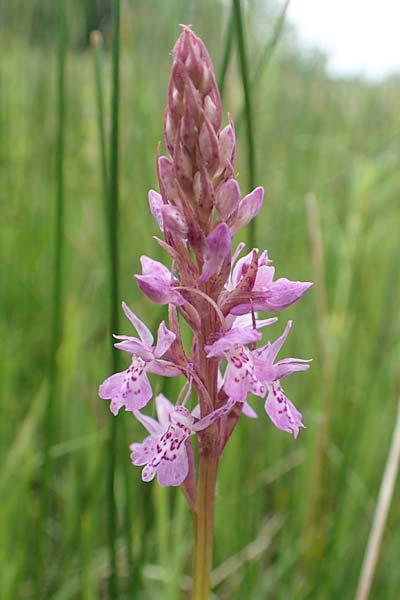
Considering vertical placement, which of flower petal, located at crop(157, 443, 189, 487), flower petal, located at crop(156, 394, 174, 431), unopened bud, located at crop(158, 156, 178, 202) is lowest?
flower petal, located at crop(157, 443, 189, 487)

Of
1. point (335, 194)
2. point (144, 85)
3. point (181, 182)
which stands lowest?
point (181, 182)

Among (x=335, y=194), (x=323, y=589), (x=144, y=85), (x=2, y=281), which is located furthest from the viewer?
(x=335, y=194)

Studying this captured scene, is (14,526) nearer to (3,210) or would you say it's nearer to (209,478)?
(209,478)

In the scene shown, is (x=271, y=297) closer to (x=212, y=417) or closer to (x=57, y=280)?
(x=212, y=417)

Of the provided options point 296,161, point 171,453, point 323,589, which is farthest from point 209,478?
point 296,161

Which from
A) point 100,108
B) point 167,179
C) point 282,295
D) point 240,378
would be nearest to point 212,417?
point 240,378

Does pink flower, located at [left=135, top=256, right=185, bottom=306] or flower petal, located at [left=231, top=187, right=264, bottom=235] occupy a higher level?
flower petal, located at [left=231, top=187, right=264, bottom=235]

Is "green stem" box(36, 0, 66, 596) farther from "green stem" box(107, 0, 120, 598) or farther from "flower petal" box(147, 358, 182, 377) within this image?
"flower petal" box(147, 358, 182, 377)

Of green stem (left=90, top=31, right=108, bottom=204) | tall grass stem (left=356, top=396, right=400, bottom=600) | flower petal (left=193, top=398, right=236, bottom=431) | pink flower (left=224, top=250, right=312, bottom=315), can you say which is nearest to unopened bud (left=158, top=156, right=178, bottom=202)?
pink flower (left=224, top=250, right=312, bottom=315)
